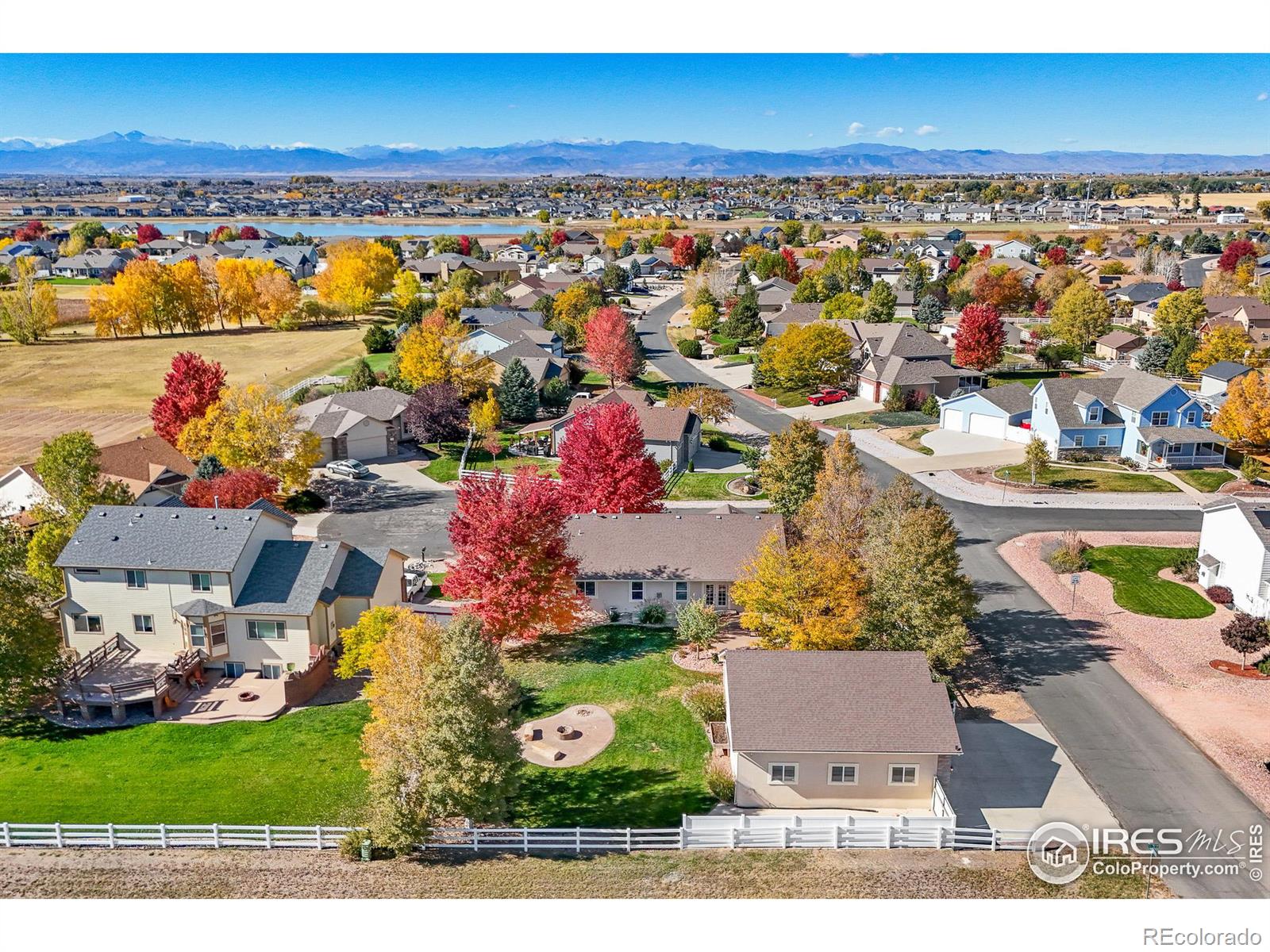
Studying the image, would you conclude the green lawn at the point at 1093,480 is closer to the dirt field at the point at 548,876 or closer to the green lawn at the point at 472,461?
the green lawn at the point at 472,461

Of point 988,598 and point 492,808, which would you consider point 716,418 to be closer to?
point 988,598

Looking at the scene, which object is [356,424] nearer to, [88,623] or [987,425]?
[88,623]

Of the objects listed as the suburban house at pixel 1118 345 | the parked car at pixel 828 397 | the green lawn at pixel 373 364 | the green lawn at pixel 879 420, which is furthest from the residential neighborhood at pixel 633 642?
the green lawn at pixel 373 364

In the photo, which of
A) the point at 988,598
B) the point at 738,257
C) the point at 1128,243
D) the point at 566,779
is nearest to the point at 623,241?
the point at 738,257

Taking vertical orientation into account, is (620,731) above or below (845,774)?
below

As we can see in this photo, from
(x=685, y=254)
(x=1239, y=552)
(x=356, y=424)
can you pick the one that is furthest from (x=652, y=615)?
(x=685, y=254)

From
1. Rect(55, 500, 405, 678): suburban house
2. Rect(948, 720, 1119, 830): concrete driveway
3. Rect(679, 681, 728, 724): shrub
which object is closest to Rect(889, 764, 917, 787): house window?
Rect(948, 720, 1119, 830): concrete driveway

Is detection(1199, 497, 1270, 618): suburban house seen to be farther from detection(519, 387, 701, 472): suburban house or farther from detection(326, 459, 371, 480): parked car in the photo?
detection(326, 459, 371, 480): parked car
